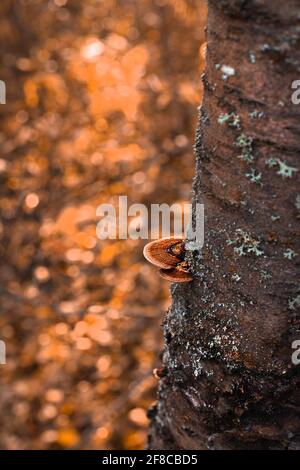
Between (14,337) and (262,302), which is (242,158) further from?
(14,337)

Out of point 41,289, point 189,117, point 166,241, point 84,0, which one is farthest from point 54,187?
point 166,241

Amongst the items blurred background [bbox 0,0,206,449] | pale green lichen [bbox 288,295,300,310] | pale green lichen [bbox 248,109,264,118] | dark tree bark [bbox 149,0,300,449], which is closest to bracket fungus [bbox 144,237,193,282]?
dark tree bark [bbox 149,0,300,449]

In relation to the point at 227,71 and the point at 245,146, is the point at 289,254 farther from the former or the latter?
the point at 227,71

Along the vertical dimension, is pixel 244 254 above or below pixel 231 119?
below

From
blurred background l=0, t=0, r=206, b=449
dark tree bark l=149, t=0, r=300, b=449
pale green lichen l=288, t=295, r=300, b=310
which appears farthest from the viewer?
blurred background l=0, t=0, r=206, b=449

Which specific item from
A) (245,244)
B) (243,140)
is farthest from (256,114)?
(245,244)

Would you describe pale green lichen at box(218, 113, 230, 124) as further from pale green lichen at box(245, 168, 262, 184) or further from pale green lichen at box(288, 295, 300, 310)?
pale green lichen at box(288, 295, 300, 310)

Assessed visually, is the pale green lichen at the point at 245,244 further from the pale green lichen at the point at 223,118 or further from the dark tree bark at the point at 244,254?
the pale green lichen at the point at 223,118
